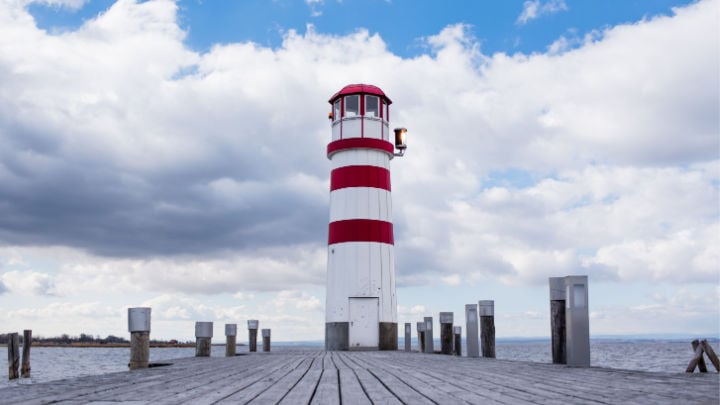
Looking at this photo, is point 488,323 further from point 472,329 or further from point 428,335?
point 428,335

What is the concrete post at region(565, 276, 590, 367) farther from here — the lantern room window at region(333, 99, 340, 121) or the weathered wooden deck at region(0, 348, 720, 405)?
the lantern room window at region(333, 99, 340, 121)

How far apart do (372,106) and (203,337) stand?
9.91 m

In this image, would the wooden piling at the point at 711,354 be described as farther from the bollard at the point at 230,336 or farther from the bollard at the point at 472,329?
the bollard at the point at 230,336

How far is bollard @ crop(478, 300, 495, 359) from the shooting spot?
47.8ft

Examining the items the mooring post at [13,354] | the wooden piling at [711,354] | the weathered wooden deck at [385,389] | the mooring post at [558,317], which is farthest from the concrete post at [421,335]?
the weathered wooden deck at [385,389]

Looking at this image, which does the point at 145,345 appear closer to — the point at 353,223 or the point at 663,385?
the point at 663,385

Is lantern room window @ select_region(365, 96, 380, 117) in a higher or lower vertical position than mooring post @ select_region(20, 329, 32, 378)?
higher

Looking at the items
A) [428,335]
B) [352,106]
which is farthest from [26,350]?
[352,106]

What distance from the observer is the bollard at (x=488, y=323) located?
47.8ft

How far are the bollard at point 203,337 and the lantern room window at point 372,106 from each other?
9.38 metres

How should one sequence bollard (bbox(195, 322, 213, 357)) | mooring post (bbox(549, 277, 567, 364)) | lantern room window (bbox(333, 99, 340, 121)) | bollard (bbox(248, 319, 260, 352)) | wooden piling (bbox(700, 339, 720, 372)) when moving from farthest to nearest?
lantern room window (bbox(333, 99, 340, 121)) → bollard (bbox(248, 319, 260, 352)) → bollard (bbox(195, 322, 213, 357)) → mooring post (bbox(549, 277, 567, 364)) → wooden piling (bbox(700, 339, 720, 372))

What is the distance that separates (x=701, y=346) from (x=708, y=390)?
14.5 feet

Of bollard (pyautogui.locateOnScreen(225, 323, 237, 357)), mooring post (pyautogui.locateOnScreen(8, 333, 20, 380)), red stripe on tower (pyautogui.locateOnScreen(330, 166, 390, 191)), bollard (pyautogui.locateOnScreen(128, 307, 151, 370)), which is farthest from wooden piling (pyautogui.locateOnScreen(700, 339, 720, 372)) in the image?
mooring post (pyautogui.locateOnScreen(8, 333, 20, 380))

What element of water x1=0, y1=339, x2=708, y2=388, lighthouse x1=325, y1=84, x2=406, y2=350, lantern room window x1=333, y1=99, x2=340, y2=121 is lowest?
water x1=0, y1=339, x2=708, y2=388
